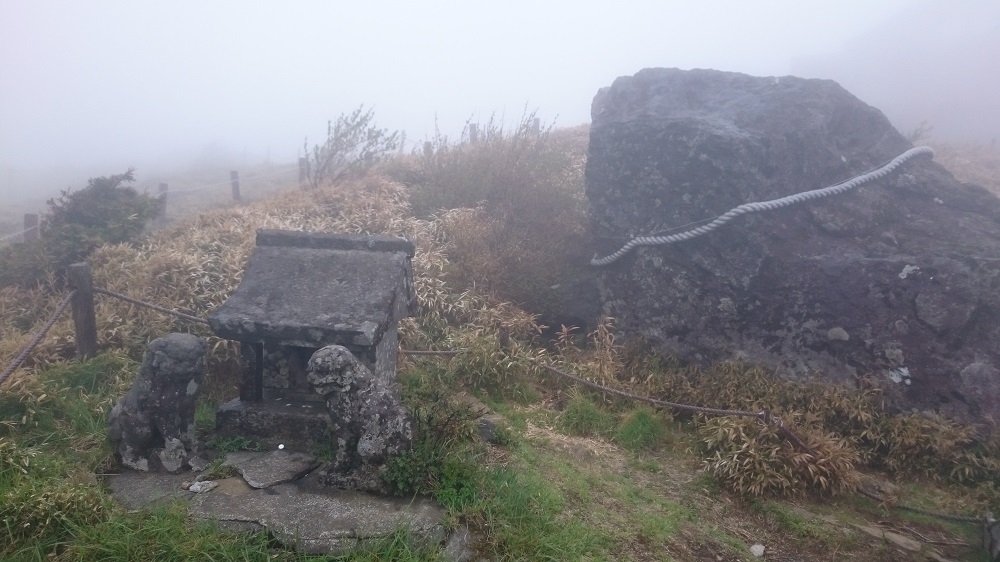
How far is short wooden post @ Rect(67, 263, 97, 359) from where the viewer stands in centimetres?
561

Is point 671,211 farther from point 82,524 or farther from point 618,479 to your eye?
point 82,524

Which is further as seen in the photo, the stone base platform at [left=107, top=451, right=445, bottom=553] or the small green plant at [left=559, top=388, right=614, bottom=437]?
the small green plant at [left=559, top=388, right=614, bottom=437]

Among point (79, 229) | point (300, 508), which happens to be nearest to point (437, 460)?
point (300, 508)

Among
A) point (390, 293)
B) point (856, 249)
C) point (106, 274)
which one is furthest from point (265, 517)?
point (856, 249)

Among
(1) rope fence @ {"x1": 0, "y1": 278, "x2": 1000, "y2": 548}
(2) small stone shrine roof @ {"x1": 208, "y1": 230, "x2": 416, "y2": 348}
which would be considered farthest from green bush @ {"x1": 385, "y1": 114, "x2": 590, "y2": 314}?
(2) small stone shrine roof @ {"x1": 208, "y1": 230, "x2": 416, "y2": 348}

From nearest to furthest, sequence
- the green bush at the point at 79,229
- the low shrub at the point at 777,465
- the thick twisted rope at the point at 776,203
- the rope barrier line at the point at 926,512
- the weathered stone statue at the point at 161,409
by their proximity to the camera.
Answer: the weathered stone statue at the point at 161,409 < the rope barrier line at the point at 926,512 < the low shrub at the point at 777,465 < the thick twisted rope at the point at 776,203 < the green bush at the point at 79,229

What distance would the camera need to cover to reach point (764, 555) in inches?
161

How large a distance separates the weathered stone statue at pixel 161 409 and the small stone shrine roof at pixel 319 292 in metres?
0.38

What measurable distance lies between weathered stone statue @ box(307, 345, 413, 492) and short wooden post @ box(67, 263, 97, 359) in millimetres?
3196

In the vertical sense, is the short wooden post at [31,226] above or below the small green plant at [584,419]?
above

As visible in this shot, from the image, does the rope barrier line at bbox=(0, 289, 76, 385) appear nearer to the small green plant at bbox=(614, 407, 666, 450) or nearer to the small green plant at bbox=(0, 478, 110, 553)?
the small green plant at bbox=(0, 478, 110, 553)

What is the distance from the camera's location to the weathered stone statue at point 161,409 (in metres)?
3.93

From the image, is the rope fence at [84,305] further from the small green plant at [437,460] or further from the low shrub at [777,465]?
Answer: the low shrub at [777,465]

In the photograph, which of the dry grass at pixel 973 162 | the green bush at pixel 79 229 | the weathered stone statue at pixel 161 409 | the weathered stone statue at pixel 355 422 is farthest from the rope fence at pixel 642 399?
the dry grass at pixel 973 162
